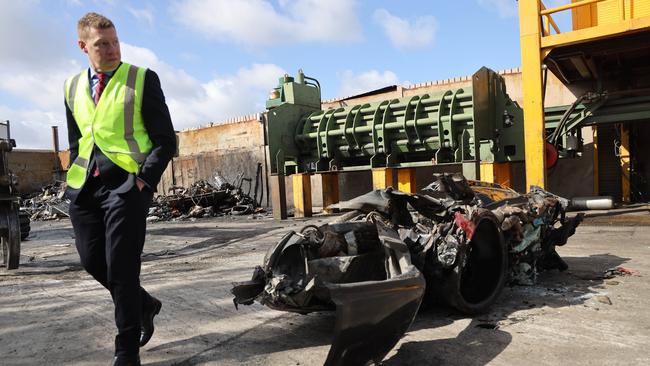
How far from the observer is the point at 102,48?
7.86ft

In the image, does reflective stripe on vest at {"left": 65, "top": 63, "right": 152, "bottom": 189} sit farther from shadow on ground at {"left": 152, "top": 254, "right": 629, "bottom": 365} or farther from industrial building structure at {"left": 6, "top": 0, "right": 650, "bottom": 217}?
industrial building structure at {"left": 6, "top": 0, "right": 650, "bottom": 217}

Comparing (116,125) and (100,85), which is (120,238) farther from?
(100,85)

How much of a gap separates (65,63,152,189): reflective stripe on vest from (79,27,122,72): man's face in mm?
60

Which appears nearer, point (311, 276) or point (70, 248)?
point (311, 276)

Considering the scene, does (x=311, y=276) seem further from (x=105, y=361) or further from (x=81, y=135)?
(x=81, y=135)

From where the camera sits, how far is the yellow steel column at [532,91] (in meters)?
8.08

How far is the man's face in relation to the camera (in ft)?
7.78

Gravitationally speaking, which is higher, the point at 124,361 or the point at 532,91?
the point at 532,91

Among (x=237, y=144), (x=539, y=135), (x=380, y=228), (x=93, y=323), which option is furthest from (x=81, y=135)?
(x=237, y=144)

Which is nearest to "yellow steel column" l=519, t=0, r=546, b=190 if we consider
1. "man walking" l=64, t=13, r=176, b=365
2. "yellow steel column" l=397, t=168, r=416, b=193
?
"yellow steel column" l=397, t=168, r=416, b=193

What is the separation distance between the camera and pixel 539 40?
317 inches

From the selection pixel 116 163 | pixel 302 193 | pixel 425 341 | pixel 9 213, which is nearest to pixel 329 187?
pixel 302 193

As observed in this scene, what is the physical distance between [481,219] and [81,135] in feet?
8.72

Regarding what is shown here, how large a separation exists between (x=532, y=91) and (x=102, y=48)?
767 cm
